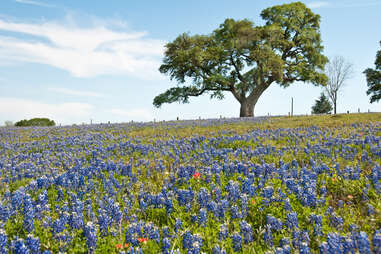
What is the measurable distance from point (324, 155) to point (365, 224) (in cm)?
418

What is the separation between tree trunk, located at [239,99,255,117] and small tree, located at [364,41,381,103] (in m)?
30.8

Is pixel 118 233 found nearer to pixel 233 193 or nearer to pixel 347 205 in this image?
pixel 233 193

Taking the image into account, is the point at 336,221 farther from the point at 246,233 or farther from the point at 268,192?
the point at 246,233

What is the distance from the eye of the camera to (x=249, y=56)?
40.7 m

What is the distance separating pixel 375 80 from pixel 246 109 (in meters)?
32.4

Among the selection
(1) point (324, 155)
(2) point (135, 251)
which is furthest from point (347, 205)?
(2) point (135, 251)

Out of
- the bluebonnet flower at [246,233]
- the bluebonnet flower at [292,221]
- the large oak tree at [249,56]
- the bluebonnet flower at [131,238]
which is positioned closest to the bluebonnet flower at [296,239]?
Answer: the bluebonnet flower at [292,221]

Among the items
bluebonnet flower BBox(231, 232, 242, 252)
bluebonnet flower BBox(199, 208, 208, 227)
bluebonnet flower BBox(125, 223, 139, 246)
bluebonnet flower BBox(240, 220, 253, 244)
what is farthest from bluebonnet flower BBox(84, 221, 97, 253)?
bluebonnet flower BBox(240, 220, 253, 244)

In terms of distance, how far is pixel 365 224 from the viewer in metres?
→ 4.30

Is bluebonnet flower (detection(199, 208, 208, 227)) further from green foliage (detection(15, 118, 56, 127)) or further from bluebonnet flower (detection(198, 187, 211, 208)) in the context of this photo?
green foliage (detection(15, 118, 56, 127))

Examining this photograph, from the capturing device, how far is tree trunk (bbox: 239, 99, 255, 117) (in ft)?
138

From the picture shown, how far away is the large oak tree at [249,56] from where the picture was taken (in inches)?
1556

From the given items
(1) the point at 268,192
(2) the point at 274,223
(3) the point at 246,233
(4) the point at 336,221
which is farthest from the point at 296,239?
(1) the point at 268,192

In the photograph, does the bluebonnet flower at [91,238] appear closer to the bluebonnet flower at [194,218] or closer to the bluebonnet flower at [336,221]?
the bluebonnet flower at [194,218]
